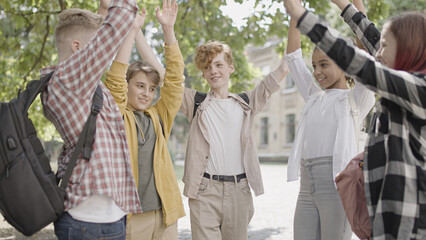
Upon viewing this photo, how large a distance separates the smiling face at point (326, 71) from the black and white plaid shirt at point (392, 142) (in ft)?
3.60

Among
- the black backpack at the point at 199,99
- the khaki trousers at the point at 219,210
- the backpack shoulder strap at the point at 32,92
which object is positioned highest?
the backpack shoulder strap at the point at 32,92

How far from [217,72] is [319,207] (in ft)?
4.54

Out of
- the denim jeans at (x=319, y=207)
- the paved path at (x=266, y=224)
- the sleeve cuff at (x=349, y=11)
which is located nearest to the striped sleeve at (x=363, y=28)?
the sleeve cuff at (x=349, y=11)

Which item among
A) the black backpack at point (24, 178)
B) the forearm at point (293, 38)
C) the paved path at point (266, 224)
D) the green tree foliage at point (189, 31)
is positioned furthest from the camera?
the green tree foliage at point (189, 31)

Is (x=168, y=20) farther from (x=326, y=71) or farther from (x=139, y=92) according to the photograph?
(x=326, y=71)

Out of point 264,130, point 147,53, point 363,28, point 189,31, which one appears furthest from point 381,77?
point 264,130

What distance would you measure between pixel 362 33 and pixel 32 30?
6.97 metres

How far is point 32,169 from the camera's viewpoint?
6.50 ft

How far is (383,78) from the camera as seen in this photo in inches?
77.5

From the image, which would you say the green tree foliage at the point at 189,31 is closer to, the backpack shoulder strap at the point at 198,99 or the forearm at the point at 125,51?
the backpack shoulder strap at the point at 198,99

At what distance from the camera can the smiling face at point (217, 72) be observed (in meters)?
3.73

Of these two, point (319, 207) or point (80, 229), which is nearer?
point (80, 229)

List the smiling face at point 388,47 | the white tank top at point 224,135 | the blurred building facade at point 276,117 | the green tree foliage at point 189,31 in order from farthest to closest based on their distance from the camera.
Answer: the blurred building facade at point 276,117
the green tree foliage at point 189,31
the white tank top at point 224,135
the smiling face at point 388,47

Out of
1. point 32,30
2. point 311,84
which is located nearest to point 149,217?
point 311,84
